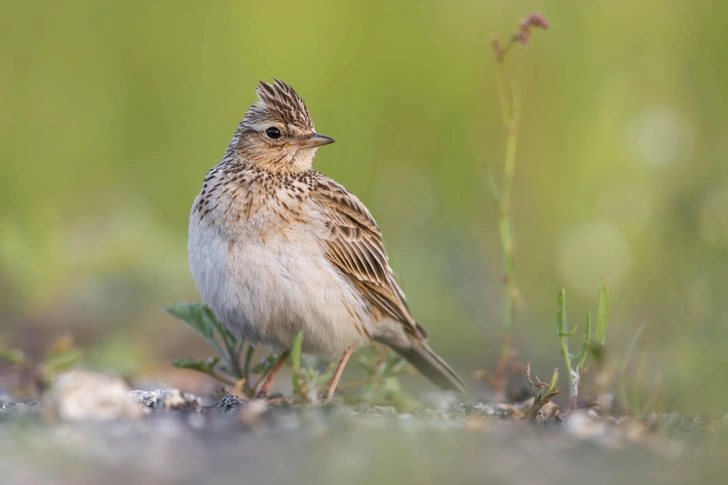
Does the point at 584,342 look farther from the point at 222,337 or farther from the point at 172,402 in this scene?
the point at 222,337

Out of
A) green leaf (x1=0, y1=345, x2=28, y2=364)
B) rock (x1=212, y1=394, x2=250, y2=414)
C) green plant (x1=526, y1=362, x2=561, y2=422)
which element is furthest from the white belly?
green plant (x1=526, y1=362, x2=561, y2=422)

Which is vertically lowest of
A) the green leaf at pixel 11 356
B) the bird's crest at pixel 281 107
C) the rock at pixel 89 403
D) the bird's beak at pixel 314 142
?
the rock at pixel 89 403

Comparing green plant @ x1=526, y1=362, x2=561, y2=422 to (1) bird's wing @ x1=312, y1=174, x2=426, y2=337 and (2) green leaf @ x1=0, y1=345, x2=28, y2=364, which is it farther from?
(2) green leaf @ x1=0, y1=345, x2=28, y2=364

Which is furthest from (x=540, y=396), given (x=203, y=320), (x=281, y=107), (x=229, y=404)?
(x=281, y=107)

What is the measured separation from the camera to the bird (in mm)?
5898

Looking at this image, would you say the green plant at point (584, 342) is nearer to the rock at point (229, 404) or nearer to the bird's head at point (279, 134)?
the rock at point (229, 404)

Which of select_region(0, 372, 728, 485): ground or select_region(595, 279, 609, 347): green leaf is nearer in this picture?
select_region(0, 372, 728, 485): ground

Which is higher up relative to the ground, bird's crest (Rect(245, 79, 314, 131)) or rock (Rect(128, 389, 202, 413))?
bird's crest (Rect(245, 79, 314, 131))

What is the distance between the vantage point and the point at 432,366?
6984 mm

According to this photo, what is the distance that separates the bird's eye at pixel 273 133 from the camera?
22.7 ft

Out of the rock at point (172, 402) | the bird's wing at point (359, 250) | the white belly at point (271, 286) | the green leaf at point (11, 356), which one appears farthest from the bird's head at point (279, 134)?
the rock at point (172, 402)

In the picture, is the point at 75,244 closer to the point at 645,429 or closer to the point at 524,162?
the point at 524,162

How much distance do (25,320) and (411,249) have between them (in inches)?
162

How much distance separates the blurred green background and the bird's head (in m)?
1.91
